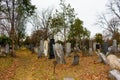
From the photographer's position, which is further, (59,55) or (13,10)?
(13,10)

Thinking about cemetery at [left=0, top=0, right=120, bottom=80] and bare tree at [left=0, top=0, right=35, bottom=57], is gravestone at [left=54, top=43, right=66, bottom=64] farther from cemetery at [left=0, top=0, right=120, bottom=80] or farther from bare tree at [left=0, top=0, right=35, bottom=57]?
bare tree at [left=0, top=0, right=35, bottom=57]

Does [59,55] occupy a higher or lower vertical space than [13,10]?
lower

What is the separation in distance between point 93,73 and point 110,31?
51755 millimetres

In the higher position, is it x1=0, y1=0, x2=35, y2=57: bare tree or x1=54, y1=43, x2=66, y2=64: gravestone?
x1=0, y1=0, x2=35, y2=57: bare tree

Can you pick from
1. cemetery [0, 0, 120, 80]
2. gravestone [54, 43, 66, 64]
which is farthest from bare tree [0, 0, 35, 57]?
gravestone [54, 43, 66, 64]

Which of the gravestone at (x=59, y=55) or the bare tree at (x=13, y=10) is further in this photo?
the bare tree at (x=13, y=10)

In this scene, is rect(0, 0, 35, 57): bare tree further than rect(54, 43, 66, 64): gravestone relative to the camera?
Yes

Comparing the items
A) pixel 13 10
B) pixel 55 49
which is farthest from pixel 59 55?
pixel 13 10

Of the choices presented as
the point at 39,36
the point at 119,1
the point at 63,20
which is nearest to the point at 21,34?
the point at 39,36

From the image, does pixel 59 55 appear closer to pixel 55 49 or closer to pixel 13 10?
pixel 55 49

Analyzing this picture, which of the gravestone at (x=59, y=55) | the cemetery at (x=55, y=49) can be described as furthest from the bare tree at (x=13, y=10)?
the gravestone at (x=59, y=55)

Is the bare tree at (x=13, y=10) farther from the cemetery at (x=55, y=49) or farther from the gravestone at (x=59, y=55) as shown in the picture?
the gravestone at (x=59, y=55)

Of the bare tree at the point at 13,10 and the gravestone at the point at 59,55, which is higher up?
the bare tree at the point at 13,10

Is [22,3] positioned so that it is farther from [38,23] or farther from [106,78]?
[38,23]
